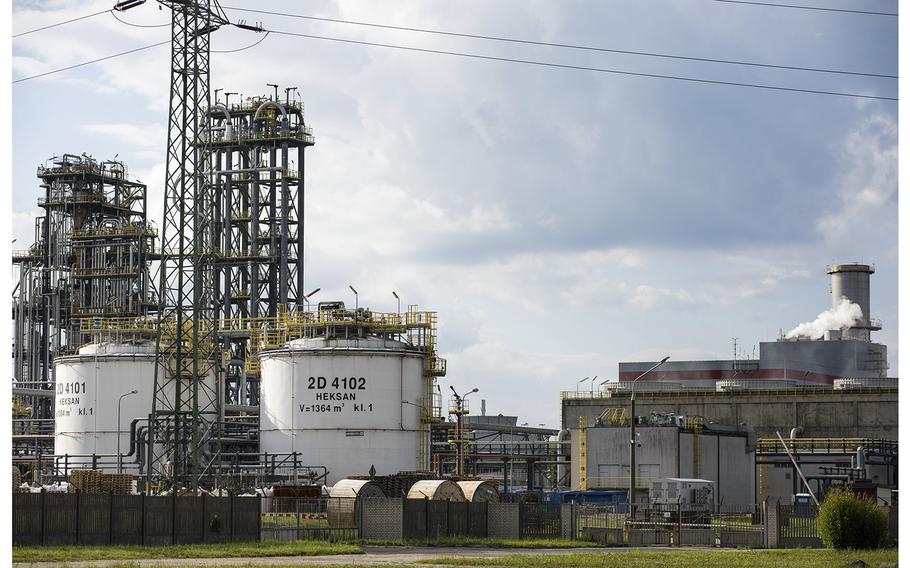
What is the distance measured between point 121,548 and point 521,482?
72070 millimetres

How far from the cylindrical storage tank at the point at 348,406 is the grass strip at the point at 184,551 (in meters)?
27.8

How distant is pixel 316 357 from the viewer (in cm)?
6938

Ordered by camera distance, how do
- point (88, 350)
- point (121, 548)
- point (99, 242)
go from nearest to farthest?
point (121, 548)
point (88, 350)
point (99, 242)

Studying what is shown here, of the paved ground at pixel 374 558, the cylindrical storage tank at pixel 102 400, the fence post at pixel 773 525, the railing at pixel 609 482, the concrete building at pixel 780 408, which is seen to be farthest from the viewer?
the concrete building at pixel 780 408

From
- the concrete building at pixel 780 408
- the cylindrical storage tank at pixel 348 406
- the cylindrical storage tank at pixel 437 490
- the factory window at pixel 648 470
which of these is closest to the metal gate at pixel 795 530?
the cylindrical storage tank at pixel 437 490

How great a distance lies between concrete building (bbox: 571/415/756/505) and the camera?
73.0 meters

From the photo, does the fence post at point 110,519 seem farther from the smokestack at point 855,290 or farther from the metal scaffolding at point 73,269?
the smokestack at point 855,290

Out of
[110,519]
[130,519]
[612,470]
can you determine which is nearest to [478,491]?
[130,519]

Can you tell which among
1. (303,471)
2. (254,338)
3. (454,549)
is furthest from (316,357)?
(454,549)

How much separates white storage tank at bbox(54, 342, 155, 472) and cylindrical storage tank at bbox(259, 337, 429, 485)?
31.6 feet

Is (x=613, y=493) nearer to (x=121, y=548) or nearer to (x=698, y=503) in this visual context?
(x=698, y=503)

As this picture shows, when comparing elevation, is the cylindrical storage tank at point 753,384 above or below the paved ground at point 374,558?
above

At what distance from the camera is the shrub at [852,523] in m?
37.8

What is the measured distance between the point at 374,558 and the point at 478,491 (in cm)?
1960
